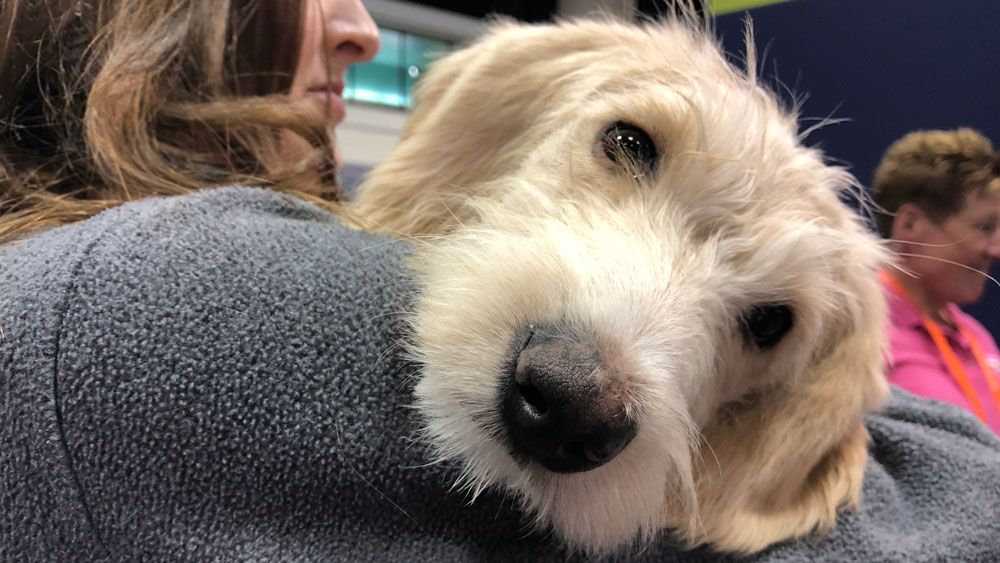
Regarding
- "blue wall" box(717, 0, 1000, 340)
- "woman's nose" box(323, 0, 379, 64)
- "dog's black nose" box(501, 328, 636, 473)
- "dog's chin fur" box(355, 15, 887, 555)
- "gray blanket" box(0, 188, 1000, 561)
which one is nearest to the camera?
"gray blanket" box(0, 188, 1000, 561)

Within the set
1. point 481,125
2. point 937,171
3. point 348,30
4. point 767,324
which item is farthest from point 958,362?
point 348,30

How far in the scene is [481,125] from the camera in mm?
1673

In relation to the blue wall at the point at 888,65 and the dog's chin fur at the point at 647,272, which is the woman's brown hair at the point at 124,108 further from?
the blue wall at the point at 888,65

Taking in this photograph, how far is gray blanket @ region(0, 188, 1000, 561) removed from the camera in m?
0.79

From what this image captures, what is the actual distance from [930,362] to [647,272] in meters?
2.83

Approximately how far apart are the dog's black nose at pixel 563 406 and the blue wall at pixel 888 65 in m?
3.02

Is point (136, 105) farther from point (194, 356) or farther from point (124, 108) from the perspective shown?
point (194, 356)

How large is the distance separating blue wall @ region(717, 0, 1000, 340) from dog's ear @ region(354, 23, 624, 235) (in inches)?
87.8

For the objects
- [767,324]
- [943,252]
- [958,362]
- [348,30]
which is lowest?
[958,362]

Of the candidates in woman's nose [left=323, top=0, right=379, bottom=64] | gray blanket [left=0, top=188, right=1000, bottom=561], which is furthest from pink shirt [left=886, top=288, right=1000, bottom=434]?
gray blanket [left=0, top=188, right=1000, bottom=561]

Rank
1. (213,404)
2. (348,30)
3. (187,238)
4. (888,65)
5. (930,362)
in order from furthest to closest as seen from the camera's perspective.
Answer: (888,65), (930,362), (348,30), (187,238), (213,404)

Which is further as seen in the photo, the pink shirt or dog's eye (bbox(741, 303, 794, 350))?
the pink shirt

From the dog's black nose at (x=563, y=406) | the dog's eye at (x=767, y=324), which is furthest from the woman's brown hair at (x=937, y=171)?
the dog's black nose at (x=563, y=406)

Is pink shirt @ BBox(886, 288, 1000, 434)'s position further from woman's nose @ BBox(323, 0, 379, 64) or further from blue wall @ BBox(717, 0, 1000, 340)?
woman's nose @ BBox(323, 0, 379, 64)
